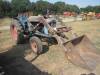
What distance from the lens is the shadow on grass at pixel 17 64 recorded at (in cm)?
680

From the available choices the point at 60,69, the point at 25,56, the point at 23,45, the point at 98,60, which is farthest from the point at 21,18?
the point at 98,60

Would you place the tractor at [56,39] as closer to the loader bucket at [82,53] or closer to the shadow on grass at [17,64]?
the loader bucket at [82,53]

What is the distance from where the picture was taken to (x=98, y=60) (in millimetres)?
6984

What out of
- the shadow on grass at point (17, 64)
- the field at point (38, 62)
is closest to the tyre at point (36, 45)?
the field at point (38, 62)

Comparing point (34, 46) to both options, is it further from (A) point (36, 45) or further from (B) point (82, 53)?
(B) point (82, 53)

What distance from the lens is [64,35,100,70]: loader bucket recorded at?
256 inches

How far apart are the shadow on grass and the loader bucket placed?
3.61 ft

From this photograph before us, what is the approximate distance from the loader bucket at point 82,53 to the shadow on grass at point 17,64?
3.61 ft

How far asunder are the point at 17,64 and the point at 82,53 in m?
2.50

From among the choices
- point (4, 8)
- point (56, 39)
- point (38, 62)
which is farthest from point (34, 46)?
point (4, 8)

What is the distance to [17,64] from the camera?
763 cm

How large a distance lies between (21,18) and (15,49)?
5.13 feet

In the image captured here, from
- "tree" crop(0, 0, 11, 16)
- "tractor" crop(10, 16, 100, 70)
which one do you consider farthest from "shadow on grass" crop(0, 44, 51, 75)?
"tree" crop(0, 0, 11, 16)

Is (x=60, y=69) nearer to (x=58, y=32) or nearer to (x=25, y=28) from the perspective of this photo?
(x=58, y=32)
